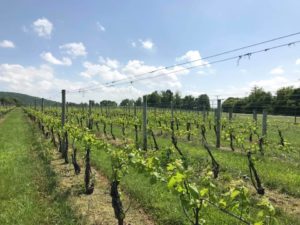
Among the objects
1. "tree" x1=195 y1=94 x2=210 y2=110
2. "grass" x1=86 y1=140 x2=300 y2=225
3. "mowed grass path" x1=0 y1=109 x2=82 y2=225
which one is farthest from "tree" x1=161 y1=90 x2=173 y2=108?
"grass" x1=86 y1=140 x2=300 y2=225

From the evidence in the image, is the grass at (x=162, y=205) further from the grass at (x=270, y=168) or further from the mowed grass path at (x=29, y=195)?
the grass at (x=270, y=168)

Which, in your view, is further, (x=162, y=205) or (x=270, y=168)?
(x=270, y=168)

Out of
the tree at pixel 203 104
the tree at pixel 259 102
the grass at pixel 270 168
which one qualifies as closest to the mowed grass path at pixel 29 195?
the grass at pixel 270 168

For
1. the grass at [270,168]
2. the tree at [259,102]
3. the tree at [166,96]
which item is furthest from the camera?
the tree at [166,96]

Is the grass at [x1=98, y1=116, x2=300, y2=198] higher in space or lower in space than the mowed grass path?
higher

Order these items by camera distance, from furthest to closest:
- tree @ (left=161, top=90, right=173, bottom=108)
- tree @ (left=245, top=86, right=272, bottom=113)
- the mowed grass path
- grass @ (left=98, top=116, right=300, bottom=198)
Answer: tree @ (left=161, top=90, right=173, bottom=108) < tree @ (left=245, top=86, right=272, bottom=113) < grass @ (left=98, top=116, right=300, bottom=198) < the mowed grass path

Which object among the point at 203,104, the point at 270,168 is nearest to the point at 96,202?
the point at 270,168

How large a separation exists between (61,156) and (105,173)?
3.37m

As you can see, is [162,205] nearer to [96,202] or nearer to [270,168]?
[96,202]

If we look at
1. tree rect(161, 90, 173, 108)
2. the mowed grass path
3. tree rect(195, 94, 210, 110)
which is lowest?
the mowed grass path

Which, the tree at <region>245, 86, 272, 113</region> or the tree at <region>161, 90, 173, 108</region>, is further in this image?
the tree at <region>161, 90, 173, 108</region>

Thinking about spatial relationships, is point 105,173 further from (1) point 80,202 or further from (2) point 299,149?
(2) point 299,149

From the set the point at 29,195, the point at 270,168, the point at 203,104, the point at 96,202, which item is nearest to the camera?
the point at 96,202

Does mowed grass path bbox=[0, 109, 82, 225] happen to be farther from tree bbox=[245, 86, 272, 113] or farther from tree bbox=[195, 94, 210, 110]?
tree bbox=[245, 86, 272, 113]
